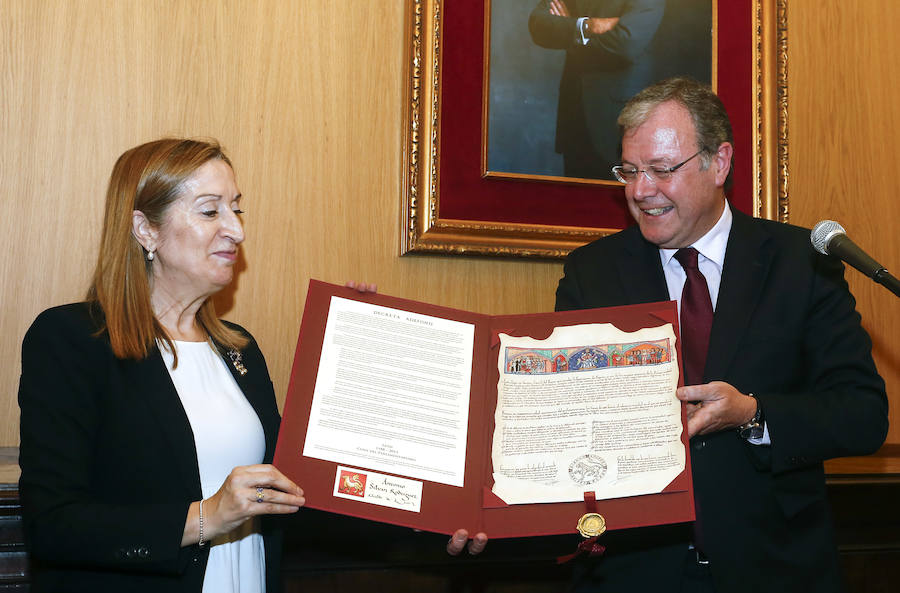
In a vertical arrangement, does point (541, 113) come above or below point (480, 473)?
above

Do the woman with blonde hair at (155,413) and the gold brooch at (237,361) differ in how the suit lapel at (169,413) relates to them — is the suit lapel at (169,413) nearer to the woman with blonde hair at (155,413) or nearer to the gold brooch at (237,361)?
the woman with blonde hair at (155,413)

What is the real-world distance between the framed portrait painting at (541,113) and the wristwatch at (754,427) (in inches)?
44.7

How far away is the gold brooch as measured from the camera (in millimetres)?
2352

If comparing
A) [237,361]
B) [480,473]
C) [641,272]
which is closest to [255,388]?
[237,361]

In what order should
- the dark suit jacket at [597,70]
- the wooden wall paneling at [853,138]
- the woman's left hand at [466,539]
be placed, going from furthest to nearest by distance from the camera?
1. the wooden wall paneling at [853,138]
2. the dark suit jacket at [597,70]
3. the woman's left hand at [466,539]

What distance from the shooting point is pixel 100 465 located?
1.99 m

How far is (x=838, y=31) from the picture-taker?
333 centimetres

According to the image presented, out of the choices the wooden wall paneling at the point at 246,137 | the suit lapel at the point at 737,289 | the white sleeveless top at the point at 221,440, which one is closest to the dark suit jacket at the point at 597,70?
the wooden wall paneling at the point at 246,137

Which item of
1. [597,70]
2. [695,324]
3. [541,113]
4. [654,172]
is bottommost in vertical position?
[695,324]

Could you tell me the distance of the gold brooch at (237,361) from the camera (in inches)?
92.6

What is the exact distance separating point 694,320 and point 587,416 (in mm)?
466

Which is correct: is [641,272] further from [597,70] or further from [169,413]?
[169,413]

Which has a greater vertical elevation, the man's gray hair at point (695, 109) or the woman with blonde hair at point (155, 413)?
the man's gray hair at point (695, 109)

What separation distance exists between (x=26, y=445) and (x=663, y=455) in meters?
1.50
